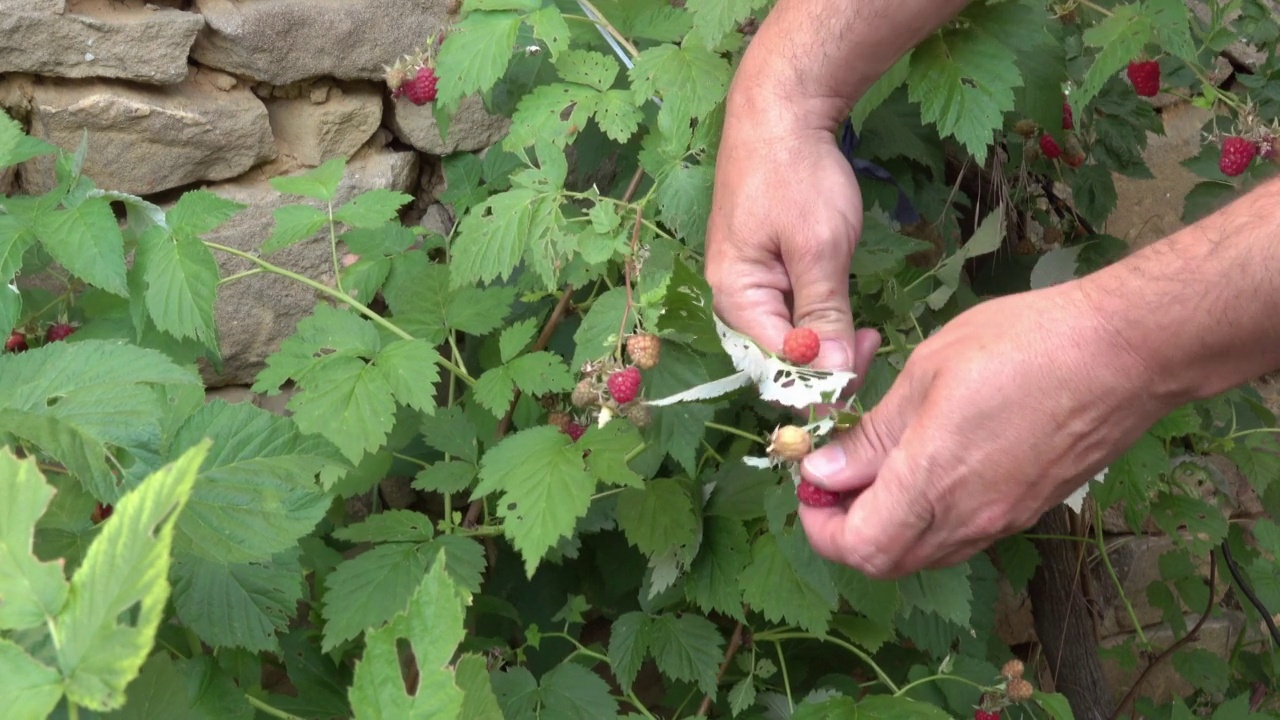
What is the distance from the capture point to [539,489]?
3.96ft

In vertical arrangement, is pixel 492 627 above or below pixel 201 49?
below

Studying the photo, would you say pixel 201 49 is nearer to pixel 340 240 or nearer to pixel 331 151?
pixel 331 151

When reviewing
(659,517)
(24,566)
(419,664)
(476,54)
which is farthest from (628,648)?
(24,566)

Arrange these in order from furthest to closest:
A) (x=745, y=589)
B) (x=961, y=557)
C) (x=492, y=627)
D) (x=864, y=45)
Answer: (x=492, y=627) < (x=745, y=589) < (x=864, y=45) < (x=961, y=557)

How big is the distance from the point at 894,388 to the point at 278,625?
2.33 feet

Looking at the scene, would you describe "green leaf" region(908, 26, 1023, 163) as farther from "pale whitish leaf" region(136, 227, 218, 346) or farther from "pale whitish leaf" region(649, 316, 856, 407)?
"pale whitish leaf" region(136, 227, 218, 346)

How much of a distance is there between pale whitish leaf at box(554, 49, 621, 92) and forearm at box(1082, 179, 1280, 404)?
73cm

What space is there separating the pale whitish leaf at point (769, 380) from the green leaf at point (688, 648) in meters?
0.55

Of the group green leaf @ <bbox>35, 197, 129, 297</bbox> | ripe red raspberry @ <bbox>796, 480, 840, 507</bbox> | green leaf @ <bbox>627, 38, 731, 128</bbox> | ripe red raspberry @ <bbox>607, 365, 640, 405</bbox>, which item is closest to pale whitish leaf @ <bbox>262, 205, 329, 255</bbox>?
green leaf @ <bbox>35, 197, 129, 297</bbox>

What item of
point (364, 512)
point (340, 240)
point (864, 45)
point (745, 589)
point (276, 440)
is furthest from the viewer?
point (364, 512)

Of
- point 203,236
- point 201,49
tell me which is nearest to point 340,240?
point 203,236

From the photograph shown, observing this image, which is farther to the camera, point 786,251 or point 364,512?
point 364,512

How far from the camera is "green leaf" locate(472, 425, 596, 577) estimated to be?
3.89 feet

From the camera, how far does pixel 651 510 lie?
4.46ft
